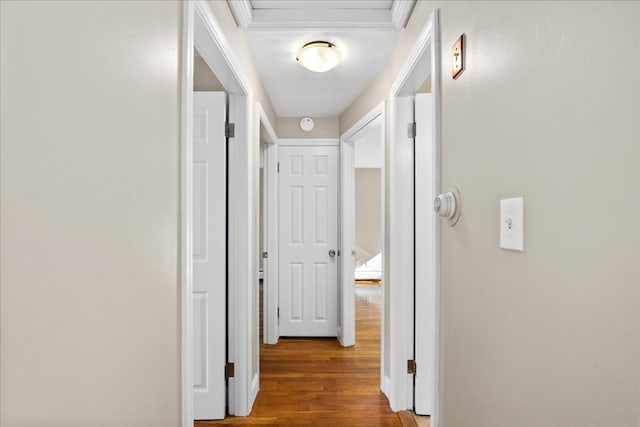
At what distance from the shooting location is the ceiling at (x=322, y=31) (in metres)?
2.22

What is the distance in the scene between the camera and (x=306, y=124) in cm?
414

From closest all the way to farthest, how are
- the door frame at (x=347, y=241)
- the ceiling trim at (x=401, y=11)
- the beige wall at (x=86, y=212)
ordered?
the beige wall at (x=86, y=212)
the ceiling trim at (x=401, y=11)
the door frame at (x=347, y=241)

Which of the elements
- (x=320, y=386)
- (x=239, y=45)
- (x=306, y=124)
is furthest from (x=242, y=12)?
(x=320, y=386)

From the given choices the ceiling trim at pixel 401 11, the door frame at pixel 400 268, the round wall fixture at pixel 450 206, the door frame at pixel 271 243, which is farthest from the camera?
the door frame at pixel 271 243

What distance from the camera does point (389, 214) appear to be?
2727 mm

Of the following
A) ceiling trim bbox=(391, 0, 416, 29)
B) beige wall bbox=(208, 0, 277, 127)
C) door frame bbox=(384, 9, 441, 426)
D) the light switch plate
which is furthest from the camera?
door frame bbox=(384, 9, 441, 426)

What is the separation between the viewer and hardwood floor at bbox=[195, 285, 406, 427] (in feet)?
8.19

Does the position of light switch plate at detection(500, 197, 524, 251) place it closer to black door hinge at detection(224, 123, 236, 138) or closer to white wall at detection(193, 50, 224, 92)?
black door hinge at detection(224, 123, 236, 138)

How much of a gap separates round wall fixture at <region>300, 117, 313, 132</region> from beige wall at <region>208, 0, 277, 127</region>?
83 cm

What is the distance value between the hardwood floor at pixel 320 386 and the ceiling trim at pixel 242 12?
7.75ft

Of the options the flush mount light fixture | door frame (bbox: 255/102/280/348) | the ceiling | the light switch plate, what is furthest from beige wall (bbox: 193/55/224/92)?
the light switch plate

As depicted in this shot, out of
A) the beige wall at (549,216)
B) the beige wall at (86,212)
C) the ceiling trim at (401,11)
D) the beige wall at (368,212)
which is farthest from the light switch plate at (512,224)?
the beige wall at (368,212)

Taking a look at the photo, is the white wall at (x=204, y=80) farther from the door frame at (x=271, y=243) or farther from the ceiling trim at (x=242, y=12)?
the door frame at (x=271, y=243)

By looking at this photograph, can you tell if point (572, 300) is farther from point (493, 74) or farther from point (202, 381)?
point (202, 381)
